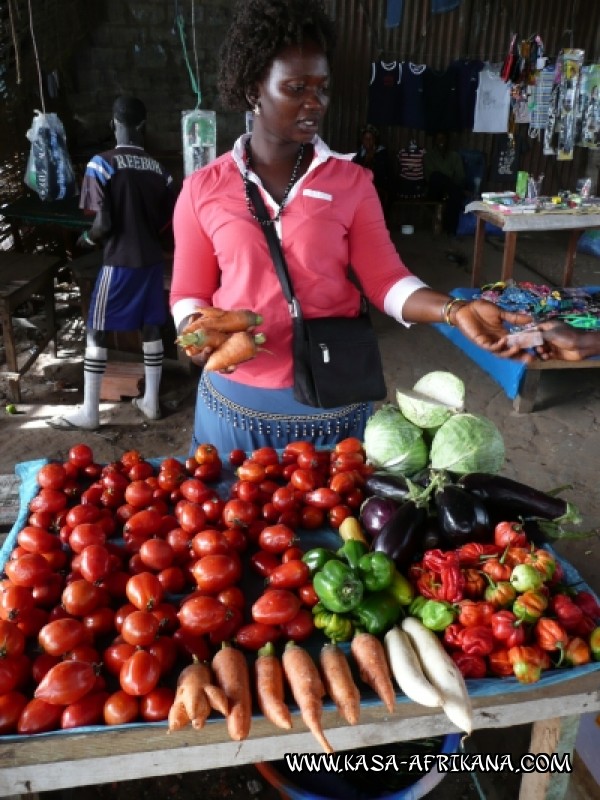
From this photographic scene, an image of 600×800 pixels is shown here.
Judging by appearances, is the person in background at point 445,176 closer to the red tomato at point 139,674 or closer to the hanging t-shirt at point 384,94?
the hanging t-shirt at point 384,94

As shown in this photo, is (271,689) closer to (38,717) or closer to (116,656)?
(116,656)

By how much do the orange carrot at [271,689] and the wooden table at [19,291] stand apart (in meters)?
3.96

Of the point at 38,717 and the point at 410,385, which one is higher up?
the point at 38,717

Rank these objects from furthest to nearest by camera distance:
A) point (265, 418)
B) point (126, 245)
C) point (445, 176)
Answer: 1. point (445, 176)
2. point (126, 245)
3. point (265, 418)

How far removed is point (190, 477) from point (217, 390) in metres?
0.36

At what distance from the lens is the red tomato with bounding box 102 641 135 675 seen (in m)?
1.38

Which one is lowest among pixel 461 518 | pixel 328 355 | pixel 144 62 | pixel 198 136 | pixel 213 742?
pixel 213 742

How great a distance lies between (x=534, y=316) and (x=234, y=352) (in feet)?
11.1

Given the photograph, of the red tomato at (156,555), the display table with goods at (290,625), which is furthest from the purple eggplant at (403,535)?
the red tomato at (156,555)

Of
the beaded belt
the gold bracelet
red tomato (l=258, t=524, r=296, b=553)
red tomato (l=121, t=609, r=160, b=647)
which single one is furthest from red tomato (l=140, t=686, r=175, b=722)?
the gold bracelet

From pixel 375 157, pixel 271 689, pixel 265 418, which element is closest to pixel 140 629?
pixel 271 689

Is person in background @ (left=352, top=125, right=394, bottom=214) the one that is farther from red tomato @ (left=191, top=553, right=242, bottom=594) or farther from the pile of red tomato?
red tomato @ (left=191, top=553, right=242, bottom=594)

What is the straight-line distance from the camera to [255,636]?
1.45 metres

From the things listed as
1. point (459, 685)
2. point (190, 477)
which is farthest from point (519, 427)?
point (459, 685)
